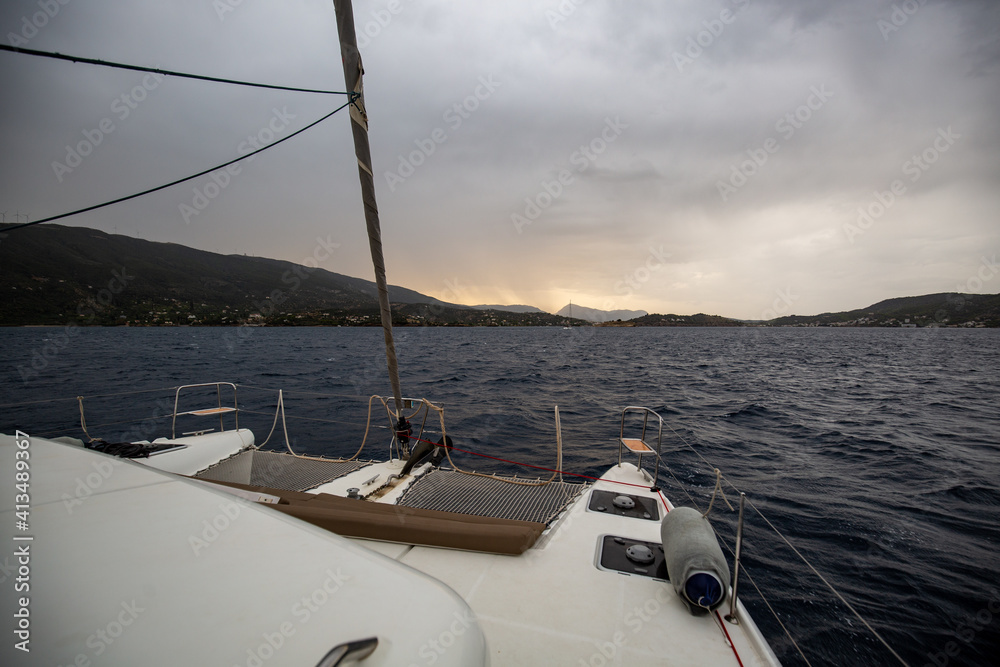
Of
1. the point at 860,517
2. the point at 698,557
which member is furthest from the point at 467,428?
the point at 698,557

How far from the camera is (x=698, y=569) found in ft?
9.61

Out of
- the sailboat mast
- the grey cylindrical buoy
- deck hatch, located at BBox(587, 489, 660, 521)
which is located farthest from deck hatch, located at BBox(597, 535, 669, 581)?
the sailboat mast

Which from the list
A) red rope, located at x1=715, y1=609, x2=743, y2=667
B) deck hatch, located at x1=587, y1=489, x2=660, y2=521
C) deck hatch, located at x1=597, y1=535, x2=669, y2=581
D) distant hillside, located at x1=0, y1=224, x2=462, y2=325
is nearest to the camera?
red rope, located at x1=715, y1=609, x2=743, y2=667

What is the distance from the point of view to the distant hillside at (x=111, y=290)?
3044 inches

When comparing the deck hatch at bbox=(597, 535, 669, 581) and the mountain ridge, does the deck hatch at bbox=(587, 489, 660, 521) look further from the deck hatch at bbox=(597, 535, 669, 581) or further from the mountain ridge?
the mountain ridge

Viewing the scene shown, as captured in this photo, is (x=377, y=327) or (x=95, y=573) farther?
(x=377, y=327)

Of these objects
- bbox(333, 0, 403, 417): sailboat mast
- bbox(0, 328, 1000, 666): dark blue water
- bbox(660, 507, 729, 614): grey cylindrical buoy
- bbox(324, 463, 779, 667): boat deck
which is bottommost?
bbox(0, 328, 1000, 666): dark blue water

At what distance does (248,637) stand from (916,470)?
14.0 m

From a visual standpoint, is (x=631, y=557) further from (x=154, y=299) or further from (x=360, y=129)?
(x=154, y=299)

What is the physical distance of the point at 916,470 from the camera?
9773 millimetres

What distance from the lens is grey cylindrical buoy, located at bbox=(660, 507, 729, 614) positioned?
2.95 meters

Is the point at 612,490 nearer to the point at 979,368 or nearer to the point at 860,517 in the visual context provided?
the point at 860,517

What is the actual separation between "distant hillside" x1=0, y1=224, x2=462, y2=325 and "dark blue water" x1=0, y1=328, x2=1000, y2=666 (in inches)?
Answer: 1135

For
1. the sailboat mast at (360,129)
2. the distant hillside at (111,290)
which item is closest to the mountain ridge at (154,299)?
the distant hillside at (111,290)
